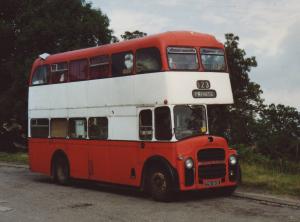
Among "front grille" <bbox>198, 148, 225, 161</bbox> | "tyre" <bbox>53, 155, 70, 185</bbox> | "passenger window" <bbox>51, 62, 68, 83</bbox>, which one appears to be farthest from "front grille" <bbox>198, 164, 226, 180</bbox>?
"passenger window" <bbox>51, 62, 68, 83</bbox>

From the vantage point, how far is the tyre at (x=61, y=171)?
19.1 meters

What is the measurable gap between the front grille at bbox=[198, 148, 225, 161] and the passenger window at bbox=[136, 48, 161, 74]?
2.23 meters

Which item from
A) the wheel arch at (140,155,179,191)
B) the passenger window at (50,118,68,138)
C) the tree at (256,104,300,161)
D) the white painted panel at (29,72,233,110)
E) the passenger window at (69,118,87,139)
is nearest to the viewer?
the wheel arch at (140,155,179,191)

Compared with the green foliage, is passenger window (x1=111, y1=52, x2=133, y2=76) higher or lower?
higher

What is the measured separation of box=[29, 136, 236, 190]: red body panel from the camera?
46.3ft

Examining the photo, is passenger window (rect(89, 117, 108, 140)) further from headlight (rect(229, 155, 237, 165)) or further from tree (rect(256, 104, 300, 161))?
tree (rect(256, 104, 300, 161))

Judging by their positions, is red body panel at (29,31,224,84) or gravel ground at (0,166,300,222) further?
red body panel at (29,31,224,84)

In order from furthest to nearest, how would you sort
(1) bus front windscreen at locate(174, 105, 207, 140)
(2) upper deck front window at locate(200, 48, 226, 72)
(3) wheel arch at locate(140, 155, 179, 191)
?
(2) upper deck front window at locate(200, 48, 226, 72), (1) bus front windscreen at locate(174, 105, 207, 140), (3) wheel arch at locate(140, 155, 179, 191)

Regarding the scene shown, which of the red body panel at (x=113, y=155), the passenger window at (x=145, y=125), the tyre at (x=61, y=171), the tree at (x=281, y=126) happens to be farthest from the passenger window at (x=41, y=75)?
the tree at (x=281, y=126)

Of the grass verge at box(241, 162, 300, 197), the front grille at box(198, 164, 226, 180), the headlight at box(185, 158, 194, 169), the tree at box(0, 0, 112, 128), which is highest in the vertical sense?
Answer: the tree at box(0, 0, 112, 128)

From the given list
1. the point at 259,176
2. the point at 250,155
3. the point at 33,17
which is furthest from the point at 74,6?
the point at 259,176

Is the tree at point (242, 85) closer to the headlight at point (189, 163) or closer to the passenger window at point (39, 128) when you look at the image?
the passenger window at point (39, 128)

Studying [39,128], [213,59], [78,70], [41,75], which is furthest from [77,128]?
[213,59]

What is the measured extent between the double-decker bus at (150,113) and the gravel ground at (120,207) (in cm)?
53
